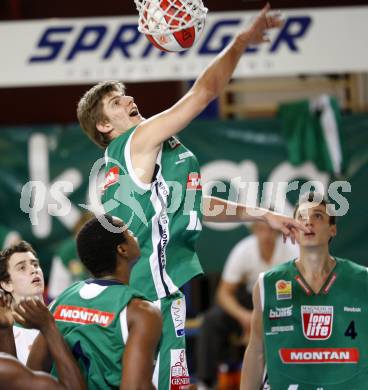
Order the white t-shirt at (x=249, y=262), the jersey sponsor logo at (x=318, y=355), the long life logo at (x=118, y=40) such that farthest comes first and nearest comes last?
the white t-shirt at (x=249, y=262) < the long life logo at (x=118, y=40) < the jersey sponsor logo at (x=318, y=355)

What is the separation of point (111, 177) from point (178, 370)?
1.03m

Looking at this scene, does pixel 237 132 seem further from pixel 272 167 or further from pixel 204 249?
pixel 204 249

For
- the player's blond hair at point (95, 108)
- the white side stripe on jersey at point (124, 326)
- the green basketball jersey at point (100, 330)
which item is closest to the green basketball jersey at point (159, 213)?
the player's blond hair at point (95, 108)

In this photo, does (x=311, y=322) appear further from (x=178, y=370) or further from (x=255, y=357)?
(x=178, y=370)

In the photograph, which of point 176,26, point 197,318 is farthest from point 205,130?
point 176,26

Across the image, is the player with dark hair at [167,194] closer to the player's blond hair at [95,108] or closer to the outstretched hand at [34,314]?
the player's blond hair at [95,108]

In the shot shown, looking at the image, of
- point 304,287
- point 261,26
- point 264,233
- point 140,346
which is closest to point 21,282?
point 140,346

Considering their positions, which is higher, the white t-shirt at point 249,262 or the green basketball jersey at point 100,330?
the green basketball jersey at point 100,330

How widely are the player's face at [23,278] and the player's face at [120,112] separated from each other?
→ 88 cm

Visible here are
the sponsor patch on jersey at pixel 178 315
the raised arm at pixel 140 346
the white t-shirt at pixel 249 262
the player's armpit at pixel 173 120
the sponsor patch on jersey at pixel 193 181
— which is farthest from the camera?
the white t-shirt at pixel 249 262

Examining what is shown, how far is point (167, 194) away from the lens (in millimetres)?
5172

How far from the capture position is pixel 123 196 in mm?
5172

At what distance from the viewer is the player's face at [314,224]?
5.78 m

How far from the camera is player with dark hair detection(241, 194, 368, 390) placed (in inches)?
226
